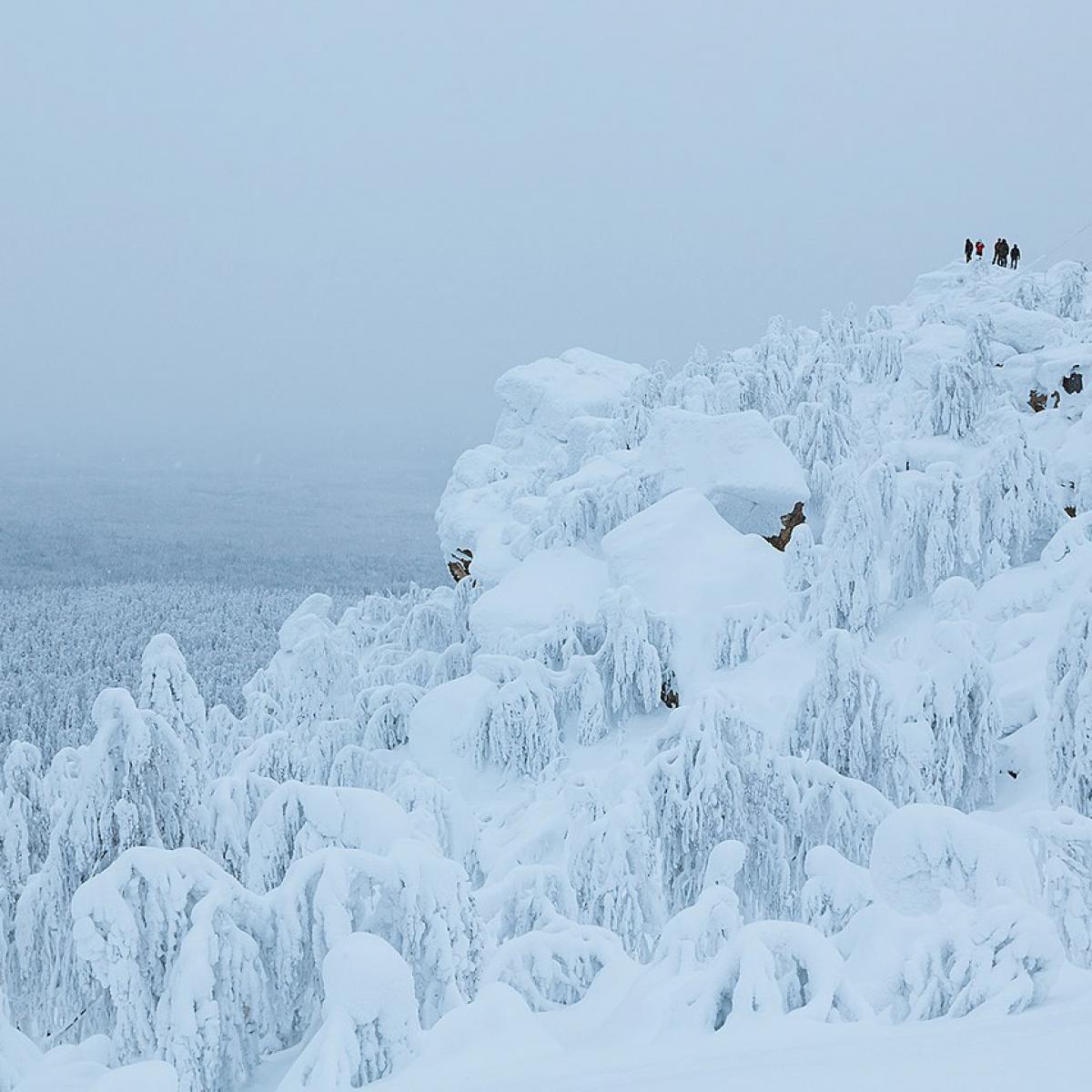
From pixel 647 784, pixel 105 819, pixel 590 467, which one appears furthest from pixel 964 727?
pixel 590 467

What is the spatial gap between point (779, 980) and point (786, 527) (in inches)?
694

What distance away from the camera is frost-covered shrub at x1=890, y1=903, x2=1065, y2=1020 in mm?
4488

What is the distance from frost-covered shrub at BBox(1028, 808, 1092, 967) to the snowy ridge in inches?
1.1

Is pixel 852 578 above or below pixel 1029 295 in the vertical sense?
below

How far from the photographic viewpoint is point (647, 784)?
440 inches

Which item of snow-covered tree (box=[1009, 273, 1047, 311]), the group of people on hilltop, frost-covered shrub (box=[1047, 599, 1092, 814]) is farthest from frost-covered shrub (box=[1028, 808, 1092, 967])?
the group of people on hilltop

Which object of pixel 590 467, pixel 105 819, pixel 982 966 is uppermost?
pixel 590 467

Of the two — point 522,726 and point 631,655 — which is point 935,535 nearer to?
point 631,655

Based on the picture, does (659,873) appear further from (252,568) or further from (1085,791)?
(252,568)

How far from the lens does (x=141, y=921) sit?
6.11m

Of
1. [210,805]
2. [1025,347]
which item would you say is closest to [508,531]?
[1025,347]

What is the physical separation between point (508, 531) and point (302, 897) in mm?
21173

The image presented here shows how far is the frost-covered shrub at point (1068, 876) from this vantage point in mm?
6406

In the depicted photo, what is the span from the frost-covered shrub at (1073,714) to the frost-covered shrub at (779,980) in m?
6.79
